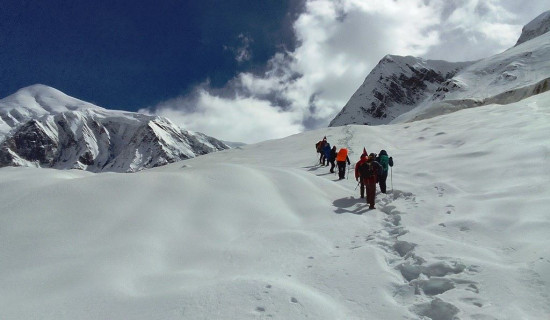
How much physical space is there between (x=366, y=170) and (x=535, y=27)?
163 meters

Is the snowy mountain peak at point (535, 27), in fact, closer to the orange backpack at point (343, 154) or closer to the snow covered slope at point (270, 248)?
the orange backpack at point (343, 154)

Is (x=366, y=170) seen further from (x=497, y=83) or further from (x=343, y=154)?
(x=497, y=83)

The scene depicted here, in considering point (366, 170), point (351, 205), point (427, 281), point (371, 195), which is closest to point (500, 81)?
point (366, 170)

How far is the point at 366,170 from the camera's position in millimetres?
11148

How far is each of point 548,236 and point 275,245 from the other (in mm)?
4166

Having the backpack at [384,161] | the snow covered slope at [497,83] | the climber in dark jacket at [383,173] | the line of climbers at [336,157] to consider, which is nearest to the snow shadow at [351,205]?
the climber in dark jacket at [383,173]

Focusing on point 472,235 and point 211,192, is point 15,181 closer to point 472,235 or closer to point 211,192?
point 211,192

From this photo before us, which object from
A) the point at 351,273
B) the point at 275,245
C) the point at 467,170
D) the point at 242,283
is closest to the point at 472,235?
the point at 351,273

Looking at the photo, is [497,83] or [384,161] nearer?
[384,161]

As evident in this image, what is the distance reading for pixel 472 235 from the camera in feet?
22.8

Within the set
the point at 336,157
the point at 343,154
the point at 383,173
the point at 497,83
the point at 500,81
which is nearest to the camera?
the point at 383,173

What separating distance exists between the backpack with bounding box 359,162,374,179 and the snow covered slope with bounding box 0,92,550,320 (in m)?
0.76

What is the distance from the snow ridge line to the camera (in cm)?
459

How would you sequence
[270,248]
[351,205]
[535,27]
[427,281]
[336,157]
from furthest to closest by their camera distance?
1. [535,27]
2. [336,157]
3. [351,205]
4. [270,248]
5. [427,281]
